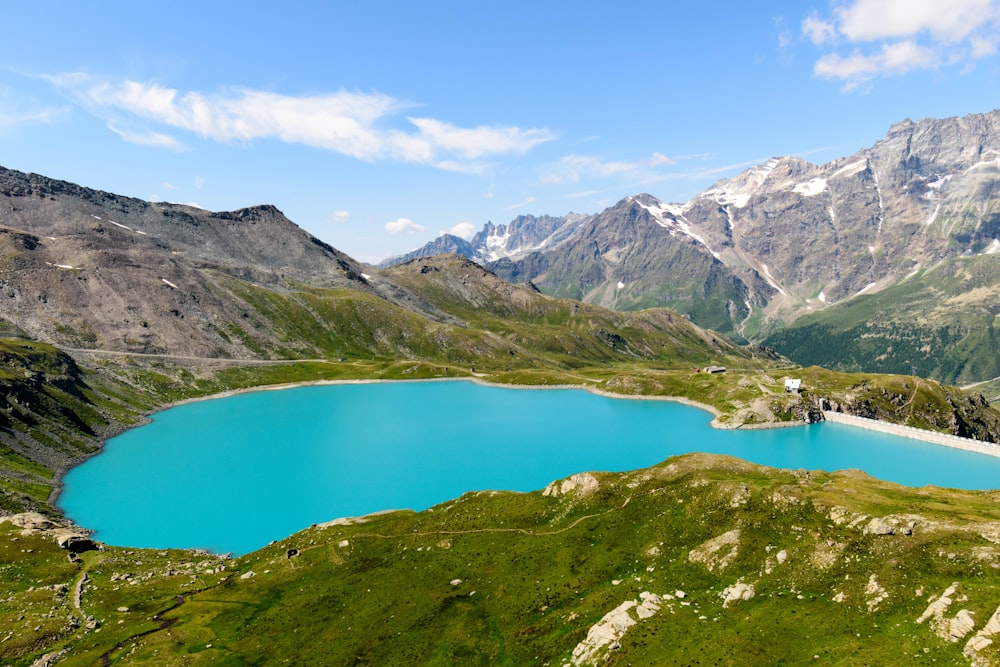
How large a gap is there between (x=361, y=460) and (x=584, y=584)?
310 ft

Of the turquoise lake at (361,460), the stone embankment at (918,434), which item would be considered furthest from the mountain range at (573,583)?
the stone embankment at (918,434)

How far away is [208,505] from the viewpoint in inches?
4181

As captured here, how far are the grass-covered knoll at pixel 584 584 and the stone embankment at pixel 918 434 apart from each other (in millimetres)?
136309

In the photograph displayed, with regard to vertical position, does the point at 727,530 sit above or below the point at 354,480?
above

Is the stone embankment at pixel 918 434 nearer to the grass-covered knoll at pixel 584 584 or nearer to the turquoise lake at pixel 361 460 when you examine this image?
the turquoise lake at pixel 361 460

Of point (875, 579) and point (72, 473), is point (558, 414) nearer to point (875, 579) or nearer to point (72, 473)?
point (72, 473)

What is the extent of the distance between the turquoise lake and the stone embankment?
5.91 metres

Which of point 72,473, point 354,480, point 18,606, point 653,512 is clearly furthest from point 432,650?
point 72,473

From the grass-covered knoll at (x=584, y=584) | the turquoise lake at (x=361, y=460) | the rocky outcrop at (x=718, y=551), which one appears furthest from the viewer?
the turquoise lake at (x=361, y=460)

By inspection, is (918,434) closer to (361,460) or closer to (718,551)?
(718,551)

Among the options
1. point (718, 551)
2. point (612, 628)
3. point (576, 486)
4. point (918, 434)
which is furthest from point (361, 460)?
point (918, 434)

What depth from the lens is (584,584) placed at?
172 ft

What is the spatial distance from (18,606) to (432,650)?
47.9m

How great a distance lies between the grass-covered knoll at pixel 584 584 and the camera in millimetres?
39719
